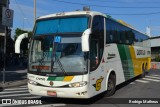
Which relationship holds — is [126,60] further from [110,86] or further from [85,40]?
[85,40]

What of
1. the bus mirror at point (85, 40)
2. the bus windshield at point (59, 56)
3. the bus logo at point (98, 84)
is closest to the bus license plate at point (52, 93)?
the bus windshield at point (59, 56)

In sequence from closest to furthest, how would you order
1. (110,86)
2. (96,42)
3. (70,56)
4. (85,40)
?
1. (85,40)
2. (70,56)
3. (96,42)
4. (110,86)

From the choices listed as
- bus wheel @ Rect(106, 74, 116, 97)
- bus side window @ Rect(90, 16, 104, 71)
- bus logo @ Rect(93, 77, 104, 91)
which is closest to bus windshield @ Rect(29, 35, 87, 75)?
bus side window @ Rect(90, 16, 104, 71)

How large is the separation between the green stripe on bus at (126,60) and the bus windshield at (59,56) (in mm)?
4156

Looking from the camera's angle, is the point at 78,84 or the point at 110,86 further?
the point at 110,86

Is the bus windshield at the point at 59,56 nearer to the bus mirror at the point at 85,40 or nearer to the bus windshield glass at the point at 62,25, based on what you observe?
the bus windshield glass at the point at 62,25

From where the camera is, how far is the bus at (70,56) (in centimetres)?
1028

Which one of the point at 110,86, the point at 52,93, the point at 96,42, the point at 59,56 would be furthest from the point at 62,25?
the point at 110,86

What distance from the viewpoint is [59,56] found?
10531 millimetres

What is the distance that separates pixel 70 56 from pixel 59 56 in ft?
1.25

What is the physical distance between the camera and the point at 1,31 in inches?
1438

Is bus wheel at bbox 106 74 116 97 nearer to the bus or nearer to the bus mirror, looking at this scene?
the bus

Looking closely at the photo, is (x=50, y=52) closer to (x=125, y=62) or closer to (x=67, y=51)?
(x=67, y=51)

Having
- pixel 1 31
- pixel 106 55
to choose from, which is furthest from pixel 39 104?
pixel 1 31
